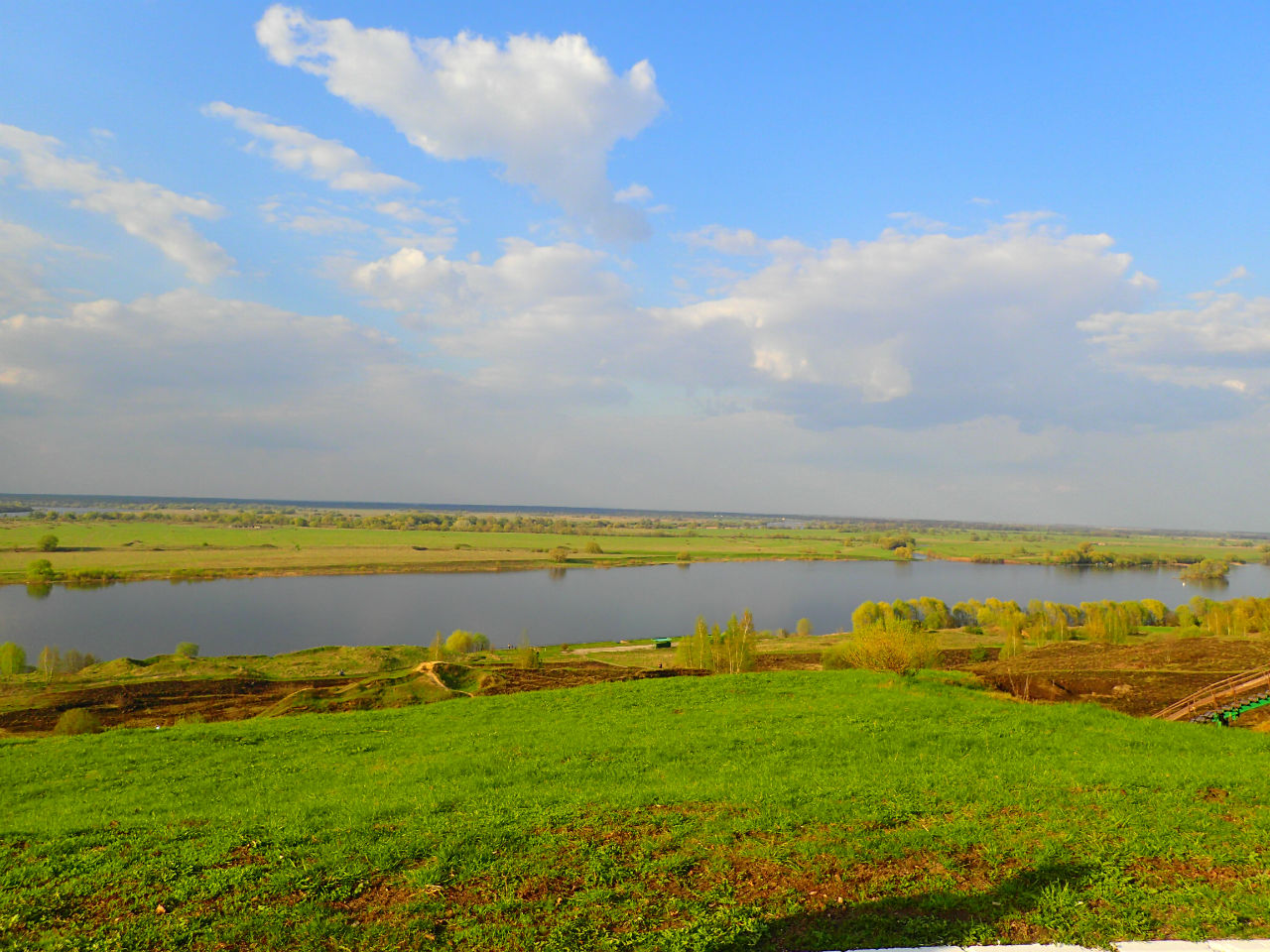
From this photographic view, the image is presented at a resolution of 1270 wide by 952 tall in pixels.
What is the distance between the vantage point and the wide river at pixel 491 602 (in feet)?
203

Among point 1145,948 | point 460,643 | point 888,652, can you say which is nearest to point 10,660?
point 460,643

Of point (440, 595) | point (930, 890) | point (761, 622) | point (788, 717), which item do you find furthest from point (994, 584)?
point (930, 890)

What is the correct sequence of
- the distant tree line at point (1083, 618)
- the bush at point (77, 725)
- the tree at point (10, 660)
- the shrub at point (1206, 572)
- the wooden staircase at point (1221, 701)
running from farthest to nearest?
the shrub at point (1206, 572) → the distant tree line at point (1083, 618) → the tree at point (10, 660) → the bush at point (77, 725) → the wooden staircase at point (1221, 701)

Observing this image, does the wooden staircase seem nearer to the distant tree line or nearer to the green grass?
the green grass

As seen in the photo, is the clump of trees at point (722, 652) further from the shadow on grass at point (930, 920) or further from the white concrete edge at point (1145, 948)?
the white concrete edge at point (1145, 948)

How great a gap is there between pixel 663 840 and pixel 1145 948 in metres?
4.23

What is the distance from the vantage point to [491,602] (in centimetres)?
8588

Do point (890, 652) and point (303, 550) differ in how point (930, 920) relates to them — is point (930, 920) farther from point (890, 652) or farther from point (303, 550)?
point (303, 550)

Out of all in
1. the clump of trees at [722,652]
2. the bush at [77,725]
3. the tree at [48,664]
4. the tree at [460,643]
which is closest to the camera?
the bush at [77,725]

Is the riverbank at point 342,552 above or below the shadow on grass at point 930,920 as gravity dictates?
below

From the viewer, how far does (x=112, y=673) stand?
3756 centimetres

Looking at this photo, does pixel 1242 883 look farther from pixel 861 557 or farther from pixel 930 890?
pixel 861 557

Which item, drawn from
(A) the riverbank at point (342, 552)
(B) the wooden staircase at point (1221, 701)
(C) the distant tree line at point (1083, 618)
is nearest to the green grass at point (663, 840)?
(B) the wooden staircase at point (1221, 701)

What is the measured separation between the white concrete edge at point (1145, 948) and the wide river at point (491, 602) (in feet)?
198
